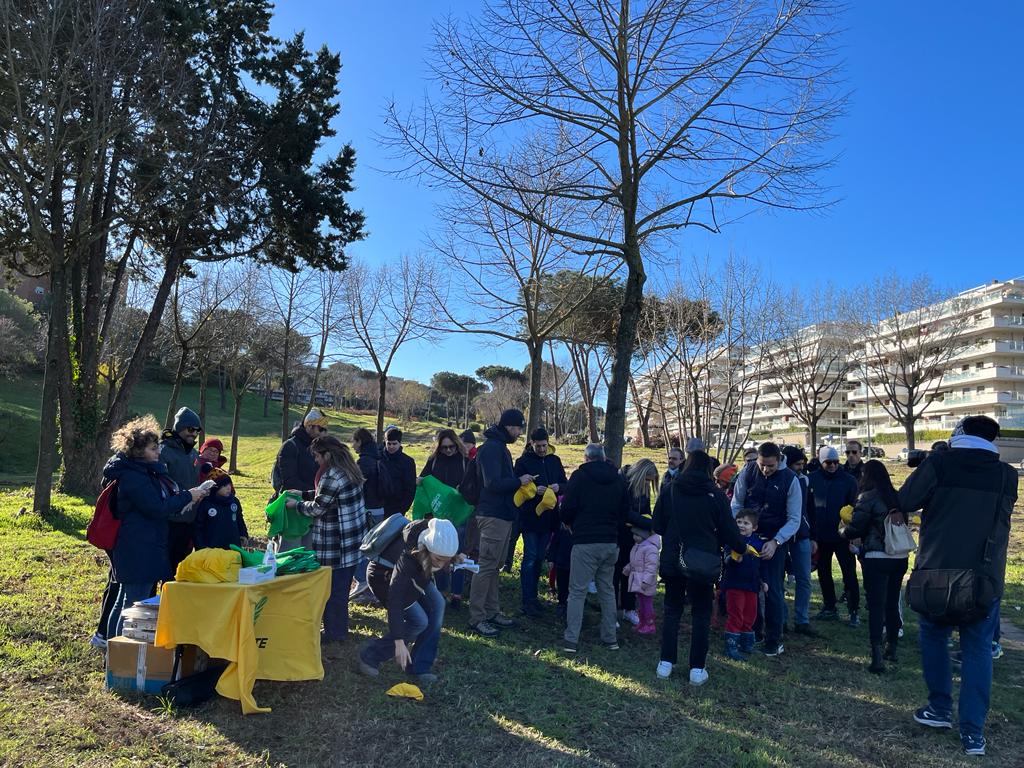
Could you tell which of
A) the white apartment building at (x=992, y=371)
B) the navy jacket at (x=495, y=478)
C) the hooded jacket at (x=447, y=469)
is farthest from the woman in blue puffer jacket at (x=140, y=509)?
the white apartment building at (x=992, y=371)

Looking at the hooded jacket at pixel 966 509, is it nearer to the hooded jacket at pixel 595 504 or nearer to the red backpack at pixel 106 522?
the hooded jacket at pixel 595 504

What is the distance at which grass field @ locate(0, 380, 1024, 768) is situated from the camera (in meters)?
3.64

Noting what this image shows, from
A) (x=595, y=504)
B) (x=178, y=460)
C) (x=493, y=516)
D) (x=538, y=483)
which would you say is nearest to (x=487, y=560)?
(x=493, y=516)

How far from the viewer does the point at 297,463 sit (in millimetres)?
6629

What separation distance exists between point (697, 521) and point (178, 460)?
4241mm

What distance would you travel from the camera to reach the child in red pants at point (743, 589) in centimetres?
562

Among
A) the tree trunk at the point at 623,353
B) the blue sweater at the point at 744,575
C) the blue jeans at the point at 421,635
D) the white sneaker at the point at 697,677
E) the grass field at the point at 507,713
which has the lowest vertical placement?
the grass field at the point at 507,713

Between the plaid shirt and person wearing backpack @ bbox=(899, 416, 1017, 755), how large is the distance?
393 cm

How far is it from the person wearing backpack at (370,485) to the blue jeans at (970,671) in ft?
15.3

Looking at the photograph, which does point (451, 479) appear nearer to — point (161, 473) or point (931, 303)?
point (161, 473)

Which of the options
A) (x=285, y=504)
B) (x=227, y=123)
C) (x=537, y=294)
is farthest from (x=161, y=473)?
(x=227, y=123)

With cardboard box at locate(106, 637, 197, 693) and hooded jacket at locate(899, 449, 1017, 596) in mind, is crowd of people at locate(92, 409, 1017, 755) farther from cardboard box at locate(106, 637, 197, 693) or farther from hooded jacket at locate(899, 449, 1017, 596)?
cardboard box at locate(106, 637, 197, 693)

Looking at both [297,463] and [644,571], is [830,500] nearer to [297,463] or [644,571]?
[644,571]

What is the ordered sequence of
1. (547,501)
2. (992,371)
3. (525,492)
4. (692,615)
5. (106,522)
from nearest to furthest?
(106,522) → (692,615) → (525,492) → (547,501) → (992,371)
